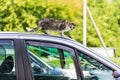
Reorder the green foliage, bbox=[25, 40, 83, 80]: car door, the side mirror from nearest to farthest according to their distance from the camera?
the side mirror, bbox=[25, 40, 83, 80]: car door, the green foliage

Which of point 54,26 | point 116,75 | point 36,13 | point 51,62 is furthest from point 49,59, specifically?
point 36,13

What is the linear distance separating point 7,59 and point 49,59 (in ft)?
1.25

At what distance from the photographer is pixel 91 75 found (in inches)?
139

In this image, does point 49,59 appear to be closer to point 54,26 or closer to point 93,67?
point 93,67

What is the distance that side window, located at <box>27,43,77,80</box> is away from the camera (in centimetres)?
346

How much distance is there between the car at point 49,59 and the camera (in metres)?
3.39

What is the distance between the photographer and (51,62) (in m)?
3.53

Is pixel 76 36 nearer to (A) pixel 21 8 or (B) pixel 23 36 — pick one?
(A) pixel 21 8

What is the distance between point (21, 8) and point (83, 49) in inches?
527

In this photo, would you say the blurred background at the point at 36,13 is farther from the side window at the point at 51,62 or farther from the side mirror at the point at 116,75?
the side mirror at the point at 116,75

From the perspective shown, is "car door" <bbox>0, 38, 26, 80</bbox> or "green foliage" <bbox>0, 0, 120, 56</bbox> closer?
"car door" <bbox>0, 38, 26, 80</bbox>

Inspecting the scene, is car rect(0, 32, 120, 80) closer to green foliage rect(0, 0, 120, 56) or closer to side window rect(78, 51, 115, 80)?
side window rect(78, 51, 115, 80)

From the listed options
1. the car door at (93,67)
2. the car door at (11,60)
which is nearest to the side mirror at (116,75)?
the car door at (93,67)

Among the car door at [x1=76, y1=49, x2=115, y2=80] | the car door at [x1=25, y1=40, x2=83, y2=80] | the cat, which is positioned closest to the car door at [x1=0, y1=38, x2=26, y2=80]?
the car door at [x1=25, y1=40, x2=83, y2=80]
